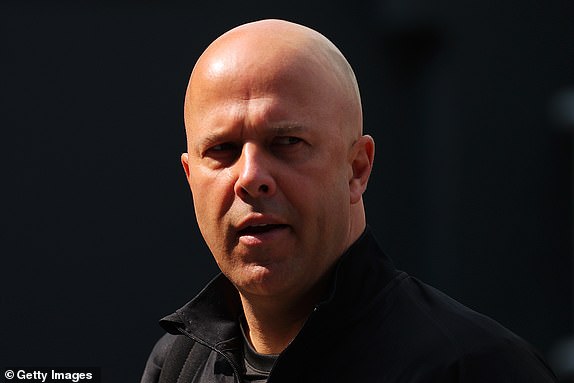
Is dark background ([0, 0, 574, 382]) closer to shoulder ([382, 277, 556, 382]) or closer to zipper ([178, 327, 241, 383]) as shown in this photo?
zipper ([178, 327, 241, 383])

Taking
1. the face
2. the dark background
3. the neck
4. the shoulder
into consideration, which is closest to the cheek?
the face

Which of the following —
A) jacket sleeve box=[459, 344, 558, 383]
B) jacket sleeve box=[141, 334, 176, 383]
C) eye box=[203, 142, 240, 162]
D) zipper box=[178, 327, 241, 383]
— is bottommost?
jacket sleeve box=[141, 334, 176, 383]

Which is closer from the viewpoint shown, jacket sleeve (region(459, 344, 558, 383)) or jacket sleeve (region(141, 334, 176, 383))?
jacket sleeve (region(459, 344, 558, 383))

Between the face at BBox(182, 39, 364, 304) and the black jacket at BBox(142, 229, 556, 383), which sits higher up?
the face at BBox(182, 39, 364, 304)

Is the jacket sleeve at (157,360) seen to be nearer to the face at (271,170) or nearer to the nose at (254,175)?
the face at (271,170)

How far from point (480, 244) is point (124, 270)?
234 centimetres

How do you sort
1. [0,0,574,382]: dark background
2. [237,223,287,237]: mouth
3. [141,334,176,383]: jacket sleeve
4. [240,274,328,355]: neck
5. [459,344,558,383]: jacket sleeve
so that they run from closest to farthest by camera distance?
[459,344,558,383]: jacket sleeve → [237,223,287,237]: mouth → [240,274,328,355]: neck → [141,334,176,383]: jacket sleeve → [0,0,574,382]: dark background

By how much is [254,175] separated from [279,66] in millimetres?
254

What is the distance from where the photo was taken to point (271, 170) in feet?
7.95

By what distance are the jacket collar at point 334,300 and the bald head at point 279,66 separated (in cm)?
29

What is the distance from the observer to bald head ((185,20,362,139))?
2.45 meters

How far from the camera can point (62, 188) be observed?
23.4 feet

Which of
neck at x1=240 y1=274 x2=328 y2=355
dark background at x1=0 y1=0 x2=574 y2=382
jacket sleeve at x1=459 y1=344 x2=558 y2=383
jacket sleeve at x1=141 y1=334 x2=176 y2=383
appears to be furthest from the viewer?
dark background at x1=0 y1=0 x2=574 y2=382

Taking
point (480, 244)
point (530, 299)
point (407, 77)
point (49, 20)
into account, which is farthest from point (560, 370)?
point (49, 20)
